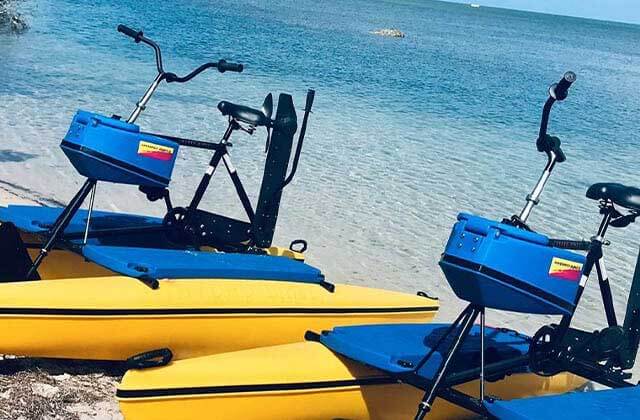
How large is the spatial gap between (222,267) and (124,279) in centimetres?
57

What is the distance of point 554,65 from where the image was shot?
46844mm

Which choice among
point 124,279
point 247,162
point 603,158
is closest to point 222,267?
point 124,279

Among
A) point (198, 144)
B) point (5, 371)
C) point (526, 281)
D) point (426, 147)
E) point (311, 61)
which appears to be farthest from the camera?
point (311, 61)

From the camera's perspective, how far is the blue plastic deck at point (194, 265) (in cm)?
482

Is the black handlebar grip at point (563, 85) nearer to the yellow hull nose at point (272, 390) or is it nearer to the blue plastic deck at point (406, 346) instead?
the blue plastic deck at point (406, 346)

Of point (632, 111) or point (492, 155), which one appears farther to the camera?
point (632, 111)

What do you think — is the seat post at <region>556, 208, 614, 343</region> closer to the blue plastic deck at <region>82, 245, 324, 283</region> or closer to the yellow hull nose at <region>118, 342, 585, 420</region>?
the yellow hull nose at <region>118, 342, 585, 420</region>

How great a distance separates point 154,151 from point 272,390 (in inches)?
67.9

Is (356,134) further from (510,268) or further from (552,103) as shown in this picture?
(510,268)

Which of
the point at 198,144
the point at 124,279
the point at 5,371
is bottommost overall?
the point at 5,371

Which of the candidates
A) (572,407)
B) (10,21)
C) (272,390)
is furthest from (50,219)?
(10,21)

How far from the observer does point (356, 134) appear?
14930mm

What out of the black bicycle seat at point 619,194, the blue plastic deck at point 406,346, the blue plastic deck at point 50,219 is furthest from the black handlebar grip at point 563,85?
the blue plastic deck at point 50,219

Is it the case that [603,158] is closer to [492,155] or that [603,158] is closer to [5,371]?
[492,155]
